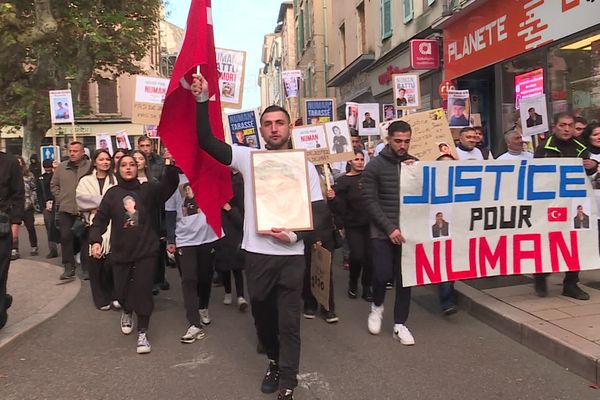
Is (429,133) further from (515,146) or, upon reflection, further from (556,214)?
(556,214)

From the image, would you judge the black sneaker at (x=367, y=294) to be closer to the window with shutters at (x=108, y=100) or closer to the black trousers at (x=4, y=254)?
the black trousers at (x=4, y=254)

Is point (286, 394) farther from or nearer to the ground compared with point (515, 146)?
nearer to the ground

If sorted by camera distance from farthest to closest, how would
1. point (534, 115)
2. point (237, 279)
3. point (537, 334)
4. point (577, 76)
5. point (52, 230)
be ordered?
point (577, 76)
point (52, 230)
point (534, 115)
point (237, 279)
point (537, 334)

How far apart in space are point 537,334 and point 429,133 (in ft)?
10.1

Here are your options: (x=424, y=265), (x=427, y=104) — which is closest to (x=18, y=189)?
(x=424, y=265)

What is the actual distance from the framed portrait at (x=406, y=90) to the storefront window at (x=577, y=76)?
2455mm

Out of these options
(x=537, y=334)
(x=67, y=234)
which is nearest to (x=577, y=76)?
(x=537, y=334)

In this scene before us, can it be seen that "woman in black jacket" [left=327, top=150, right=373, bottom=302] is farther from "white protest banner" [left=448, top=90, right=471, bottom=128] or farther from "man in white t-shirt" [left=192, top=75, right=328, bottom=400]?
"white protest banner" [left=448, top=90, right=471, bottom=128]

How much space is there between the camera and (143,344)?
4785mm

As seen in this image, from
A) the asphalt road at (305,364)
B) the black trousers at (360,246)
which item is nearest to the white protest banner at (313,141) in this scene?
the black trousers at (360,246)

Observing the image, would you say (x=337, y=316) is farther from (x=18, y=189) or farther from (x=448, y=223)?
(x=18, y=189)

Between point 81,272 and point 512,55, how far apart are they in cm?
909

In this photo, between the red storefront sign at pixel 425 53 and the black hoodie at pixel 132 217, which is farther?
the red storefront sign at pixel 425 53

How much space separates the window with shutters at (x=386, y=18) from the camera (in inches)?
697
